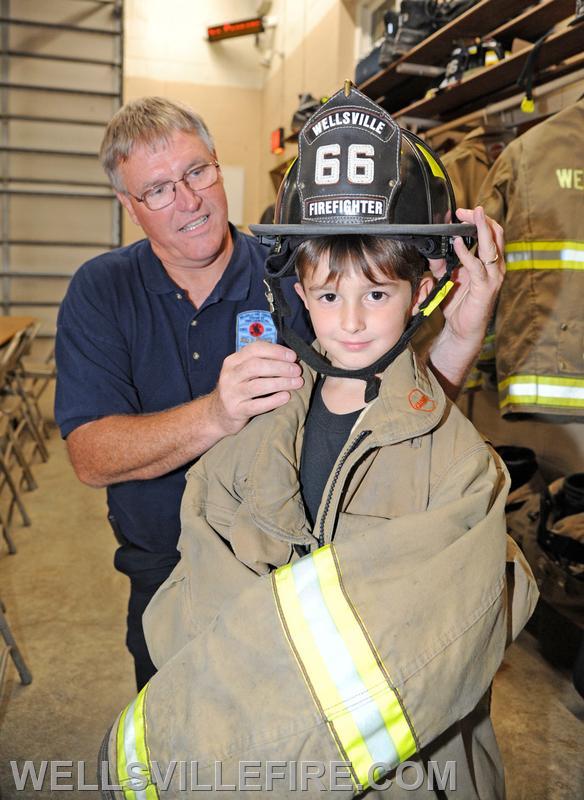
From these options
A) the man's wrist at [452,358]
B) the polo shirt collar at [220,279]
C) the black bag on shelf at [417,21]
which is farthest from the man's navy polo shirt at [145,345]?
the black bag on shelf at [417,21]

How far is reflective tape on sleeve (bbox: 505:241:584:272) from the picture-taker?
210 centimetres

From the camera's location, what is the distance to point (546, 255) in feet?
6.98

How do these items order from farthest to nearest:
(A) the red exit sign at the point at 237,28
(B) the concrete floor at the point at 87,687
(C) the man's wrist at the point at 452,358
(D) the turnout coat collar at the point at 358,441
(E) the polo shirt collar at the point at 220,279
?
1. (A) the red exit sign at the point at 237,28
2. (B) the concrete floor at the point at 87,687
3. (E) the polo shirt collar at the point at 220,279
4. (C) the man's wrist at the point at 452,358
5. (D) the turnout coat collar at the point at 358,441

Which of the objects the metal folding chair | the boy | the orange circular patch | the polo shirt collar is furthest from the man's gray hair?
the metal folding chair

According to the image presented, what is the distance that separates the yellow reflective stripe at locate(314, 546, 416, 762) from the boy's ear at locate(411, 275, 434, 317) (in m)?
0.58

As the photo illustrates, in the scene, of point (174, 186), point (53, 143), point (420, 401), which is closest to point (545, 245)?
point (174, 186)

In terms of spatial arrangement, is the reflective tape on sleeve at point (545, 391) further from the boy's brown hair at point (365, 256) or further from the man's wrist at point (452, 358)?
the boy's brown hair at point (365, 256)

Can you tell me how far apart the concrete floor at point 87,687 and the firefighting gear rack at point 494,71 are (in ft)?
7.13

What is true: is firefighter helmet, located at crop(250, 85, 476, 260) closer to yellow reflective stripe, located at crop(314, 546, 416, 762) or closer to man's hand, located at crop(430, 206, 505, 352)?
man's hand, located at crop(430, 206, 505, 352)

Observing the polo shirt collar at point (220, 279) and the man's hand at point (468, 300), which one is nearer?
the man's hand at point (468, 300)

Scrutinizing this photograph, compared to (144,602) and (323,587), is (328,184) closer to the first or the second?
(323,587)

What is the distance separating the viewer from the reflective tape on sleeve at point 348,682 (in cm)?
88

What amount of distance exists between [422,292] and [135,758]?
0.91m

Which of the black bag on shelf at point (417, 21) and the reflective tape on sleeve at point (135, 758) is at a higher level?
the black bag on shelf at point (417, 21)
